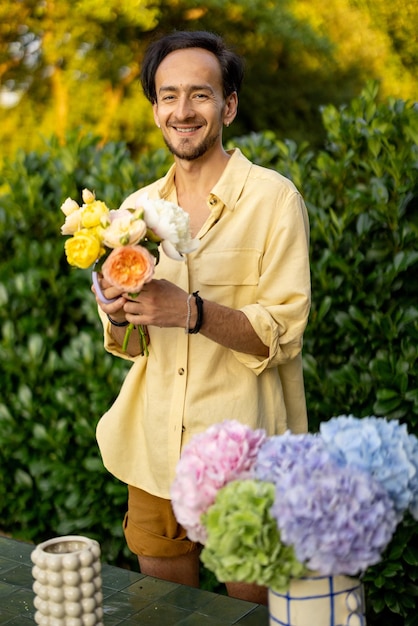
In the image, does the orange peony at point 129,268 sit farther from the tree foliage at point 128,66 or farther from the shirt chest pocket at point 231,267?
the tree foliage at point 128,66

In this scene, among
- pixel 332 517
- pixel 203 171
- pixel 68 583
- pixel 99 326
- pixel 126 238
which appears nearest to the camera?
pixel 332 517

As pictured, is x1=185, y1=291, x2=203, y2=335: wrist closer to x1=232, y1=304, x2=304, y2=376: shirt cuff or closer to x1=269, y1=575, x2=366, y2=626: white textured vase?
x1=232, y1=304, x2=304, y2=376: shirt cuff

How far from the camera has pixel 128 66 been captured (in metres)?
19.9

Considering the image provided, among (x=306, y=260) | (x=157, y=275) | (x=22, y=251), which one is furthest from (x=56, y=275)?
(x=306, y=260)

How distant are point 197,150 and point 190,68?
0.72 feet

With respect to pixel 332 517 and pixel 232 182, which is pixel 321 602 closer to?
pixel 332 517

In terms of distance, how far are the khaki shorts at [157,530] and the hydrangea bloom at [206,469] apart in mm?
1038

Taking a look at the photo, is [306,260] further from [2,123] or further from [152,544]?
[2,123]

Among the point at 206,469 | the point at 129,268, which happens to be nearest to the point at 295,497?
the point at 206,469

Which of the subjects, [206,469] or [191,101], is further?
[191,101]

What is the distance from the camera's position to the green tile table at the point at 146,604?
2031mm

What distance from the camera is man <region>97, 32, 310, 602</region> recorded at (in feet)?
7.20

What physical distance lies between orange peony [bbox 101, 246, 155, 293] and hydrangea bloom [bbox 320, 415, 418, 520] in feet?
2.12

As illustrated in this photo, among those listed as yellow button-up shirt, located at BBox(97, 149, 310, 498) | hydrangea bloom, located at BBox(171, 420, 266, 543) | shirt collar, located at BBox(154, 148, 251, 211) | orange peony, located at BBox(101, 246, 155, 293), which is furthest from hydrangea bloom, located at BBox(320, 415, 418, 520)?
shirt collar, located at BBox(154, 148, 251, 211)
